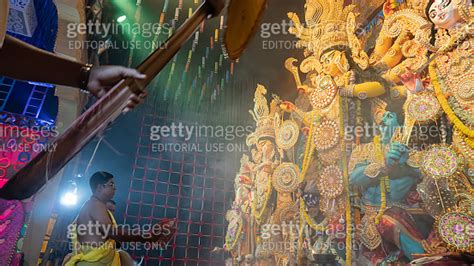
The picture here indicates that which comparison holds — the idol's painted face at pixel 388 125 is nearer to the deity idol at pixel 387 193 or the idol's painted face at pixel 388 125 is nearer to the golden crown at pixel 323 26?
the deity idol at pixel 387 193

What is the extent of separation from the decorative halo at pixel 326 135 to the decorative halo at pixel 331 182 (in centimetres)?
39

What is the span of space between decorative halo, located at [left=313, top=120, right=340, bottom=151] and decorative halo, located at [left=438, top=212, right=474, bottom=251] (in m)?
2.04

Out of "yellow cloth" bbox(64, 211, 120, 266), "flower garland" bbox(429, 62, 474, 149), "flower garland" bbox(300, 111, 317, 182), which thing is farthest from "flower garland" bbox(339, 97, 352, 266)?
"yellow cloth" bbox(64, 211, 120, 266)

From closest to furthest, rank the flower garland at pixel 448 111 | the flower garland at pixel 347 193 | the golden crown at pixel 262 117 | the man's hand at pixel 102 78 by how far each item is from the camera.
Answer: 1. the man's hand at pixel 102 78
2. the flower garland at pixel 448 111
3. the flower garland at pixel 347 193
4. the golden crown at pixel 262 117

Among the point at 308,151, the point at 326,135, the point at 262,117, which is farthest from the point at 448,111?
the point at 262,117

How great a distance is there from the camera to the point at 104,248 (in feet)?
8.47

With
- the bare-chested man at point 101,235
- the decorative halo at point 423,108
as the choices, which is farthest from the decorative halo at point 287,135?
the bare-chested man at point 101,235

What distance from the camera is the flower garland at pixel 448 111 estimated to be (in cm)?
334

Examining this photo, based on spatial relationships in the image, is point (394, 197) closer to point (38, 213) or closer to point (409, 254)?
point (409, 254)

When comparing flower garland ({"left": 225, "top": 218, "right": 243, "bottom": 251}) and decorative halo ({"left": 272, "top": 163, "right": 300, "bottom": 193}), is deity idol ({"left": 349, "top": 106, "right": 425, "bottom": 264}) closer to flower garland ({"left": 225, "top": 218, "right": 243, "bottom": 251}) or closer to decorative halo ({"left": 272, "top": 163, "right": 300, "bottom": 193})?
decorative halo ({"left": 272, "top": 163, "right": 300, "bottom": 193})

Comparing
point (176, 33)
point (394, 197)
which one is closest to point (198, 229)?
point (394, 197)

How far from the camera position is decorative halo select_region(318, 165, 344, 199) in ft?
16.2

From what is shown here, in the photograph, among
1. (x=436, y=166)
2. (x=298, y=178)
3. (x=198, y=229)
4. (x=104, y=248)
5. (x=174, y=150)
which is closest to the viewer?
(x=104, y=248)

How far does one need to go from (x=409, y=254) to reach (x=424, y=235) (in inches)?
12.2
